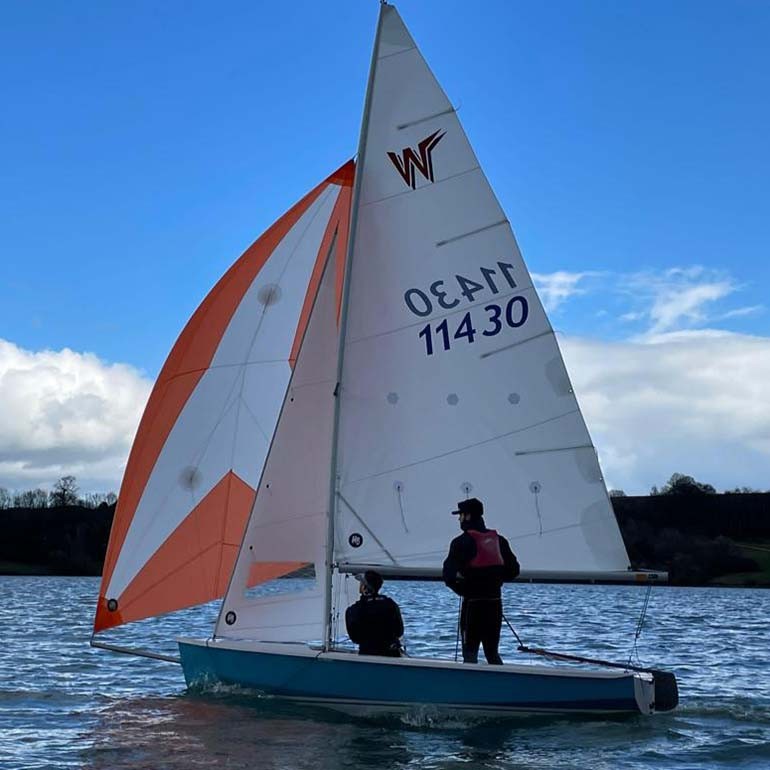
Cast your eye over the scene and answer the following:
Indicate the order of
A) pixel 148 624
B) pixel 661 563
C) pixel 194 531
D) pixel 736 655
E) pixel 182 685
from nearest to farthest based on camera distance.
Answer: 1. pixel 194 531
2. pixel 182 685
3. pixel 736 655
4. pixel 148 624
5. pixel 661 563

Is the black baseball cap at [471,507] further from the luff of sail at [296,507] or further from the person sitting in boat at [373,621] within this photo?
the luff of sail at [296,507]

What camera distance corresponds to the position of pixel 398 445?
12.2 metres

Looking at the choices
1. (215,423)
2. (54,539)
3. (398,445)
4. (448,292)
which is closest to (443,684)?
(398,445)

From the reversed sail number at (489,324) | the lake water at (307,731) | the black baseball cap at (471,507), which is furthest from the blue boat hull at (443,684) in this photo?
the reversed sail number at (489,324)

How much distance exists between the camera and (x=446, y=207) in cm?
1251

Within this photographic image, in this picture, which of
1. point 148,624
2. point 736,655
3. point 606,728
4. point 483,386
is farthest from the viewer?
point 148,624

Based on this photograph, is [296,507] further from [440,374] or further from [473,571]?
[473,571]

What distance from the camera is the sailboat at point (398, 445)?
11.9 meters

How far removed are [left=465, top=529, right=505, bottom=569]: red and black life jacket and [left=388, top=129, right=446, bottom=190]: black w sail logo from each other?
3748mm

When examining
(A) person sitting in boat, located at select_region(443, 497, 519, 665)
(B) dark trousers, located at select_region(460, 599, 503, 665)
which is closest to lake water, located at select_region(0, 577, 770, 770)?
(B) dark trousers, located at select_region(460, 599, 503, 665)

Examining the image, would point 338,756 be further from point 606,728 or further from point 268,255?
point 268,255

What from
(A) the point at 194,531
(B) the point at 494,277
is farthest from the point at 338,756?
(B) the point at 494,277

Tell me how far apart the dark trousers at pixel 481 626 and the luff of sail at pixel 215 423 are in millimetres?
3187

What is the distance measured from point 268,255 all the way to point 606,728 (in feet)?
21.3
